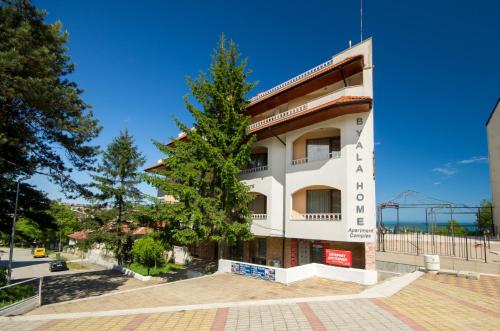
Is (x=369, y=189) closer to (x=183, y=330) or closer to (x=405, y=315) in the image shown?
(x=405, y=315)

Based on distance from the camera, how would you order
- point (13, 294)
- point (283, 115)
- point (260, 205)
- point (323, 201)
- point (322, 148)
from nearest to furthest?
point (13, 294) < point (323, 201) < point (322, 148) < point (283, 115) < point (260, 205)

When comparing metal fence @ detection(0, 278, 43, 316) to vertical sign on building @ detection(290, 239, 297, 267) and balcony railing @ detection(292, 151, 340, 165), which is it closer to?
vertical sign on building @ detection(290, 239, 297, 267)

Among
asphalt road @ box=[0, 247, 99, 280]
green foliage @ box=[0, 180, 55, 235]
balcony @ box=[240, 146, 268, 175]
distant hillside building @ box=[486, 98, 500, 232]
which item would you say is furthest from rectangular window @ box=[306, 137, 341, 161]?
asphalt road @ box=[0, 247, 99, 280]

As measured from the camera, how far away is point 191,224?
59.8 ft

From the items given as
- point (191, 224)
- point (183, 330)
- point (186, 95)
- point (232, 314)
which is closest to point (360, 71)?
point (186, 95)

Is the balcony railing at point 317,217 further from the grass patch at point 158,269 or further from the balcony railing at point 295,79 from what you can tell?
the grass patch at point 158,269

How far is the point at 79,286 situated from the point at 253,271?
46.6 ft

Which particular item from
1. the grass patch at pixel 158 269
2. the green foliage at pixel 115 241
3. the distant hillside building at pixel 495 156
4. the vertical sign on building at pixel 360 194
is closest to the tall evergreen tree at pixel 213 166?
the vertical sign on building at pixel 360 194

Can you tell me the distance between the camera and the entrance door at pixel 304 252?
64.7 ft

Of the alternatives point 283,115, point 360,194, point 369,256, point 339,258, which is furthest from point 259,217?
point 369,256

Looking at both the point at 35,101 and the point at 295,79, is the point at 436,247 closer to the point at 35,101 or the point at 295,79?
the point at 295,79

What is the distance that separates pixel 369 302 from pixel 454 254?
11879 mm

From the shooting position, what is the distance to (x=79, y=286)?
843 inches

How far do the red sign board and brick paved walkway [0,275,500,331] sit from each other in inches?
177
